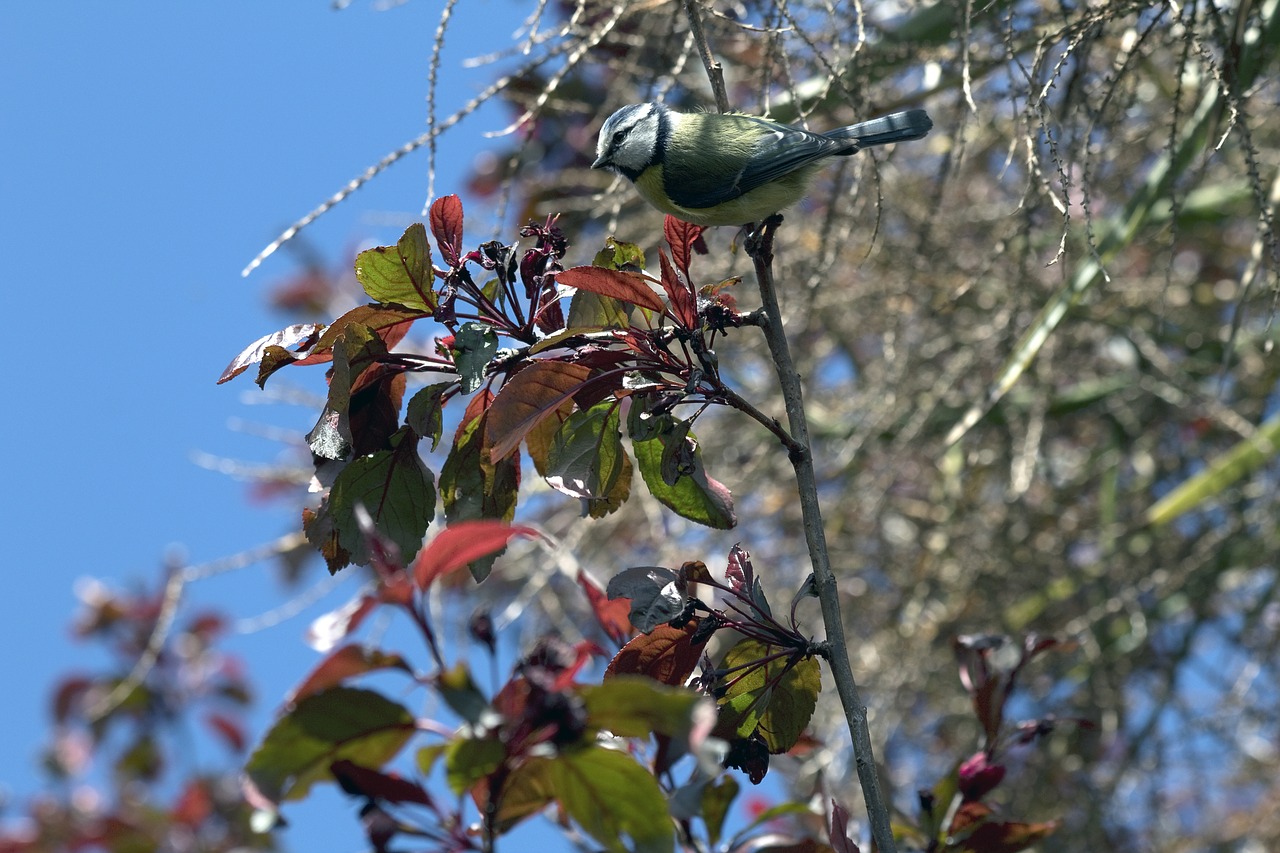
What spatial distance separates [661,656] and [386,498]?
1.08ft

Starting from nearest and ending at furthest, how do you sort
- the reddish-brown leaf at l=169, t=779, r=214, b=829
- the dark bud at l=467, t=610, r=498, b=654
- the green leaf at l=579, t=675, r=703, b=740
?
1. the green leaf at l=579, t=675, r=703, b=740
2. the dark bud at l=467, t=610, r=498, b=654
3. the reddish-brown leaf at l=169, t=779, r=214, b=829

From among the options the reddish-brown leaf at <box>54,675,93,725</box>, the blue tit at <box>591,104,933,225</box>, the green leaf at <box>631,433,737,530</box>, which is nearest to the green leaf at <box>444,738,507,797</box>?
the green leaf at <box>631,433,737,530</box>

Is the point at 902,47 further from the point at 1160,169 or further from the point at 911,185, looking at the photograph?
the point at 911,185

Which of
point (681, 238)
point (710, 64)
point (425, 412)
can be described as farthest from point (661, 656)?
point (710, 64)

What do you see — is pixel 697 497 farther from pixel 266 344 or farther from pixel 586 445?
pixel 266 344

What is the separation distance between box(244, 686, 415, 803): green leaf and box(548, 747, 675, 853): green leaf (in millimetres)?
137

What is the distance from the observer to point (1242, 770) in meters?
3.72

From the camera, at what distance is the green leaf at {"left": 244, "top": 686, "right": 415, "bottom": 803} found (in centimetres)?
Result: 95

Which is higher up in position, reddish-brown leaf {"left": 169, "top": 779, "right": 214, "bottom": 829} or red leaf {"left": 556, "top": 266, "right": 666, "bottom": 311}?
reddish-brown leaf {"left": 169, "top": 779, "right": 214, "bottom": 829}

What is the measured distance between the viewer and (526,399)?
120 cm

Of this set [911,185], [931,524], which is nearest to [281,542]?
[931,524]

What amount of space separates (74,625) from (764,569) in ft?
7.46

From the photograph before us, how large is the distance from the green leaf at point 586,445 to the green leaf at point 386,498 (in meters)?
0.14

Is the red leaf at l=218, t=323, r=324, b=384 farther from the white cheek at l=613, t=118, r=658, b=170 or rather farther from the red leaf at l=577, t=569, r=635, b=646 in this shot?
the white cheek at l=613, t=118, r=658, b=170
